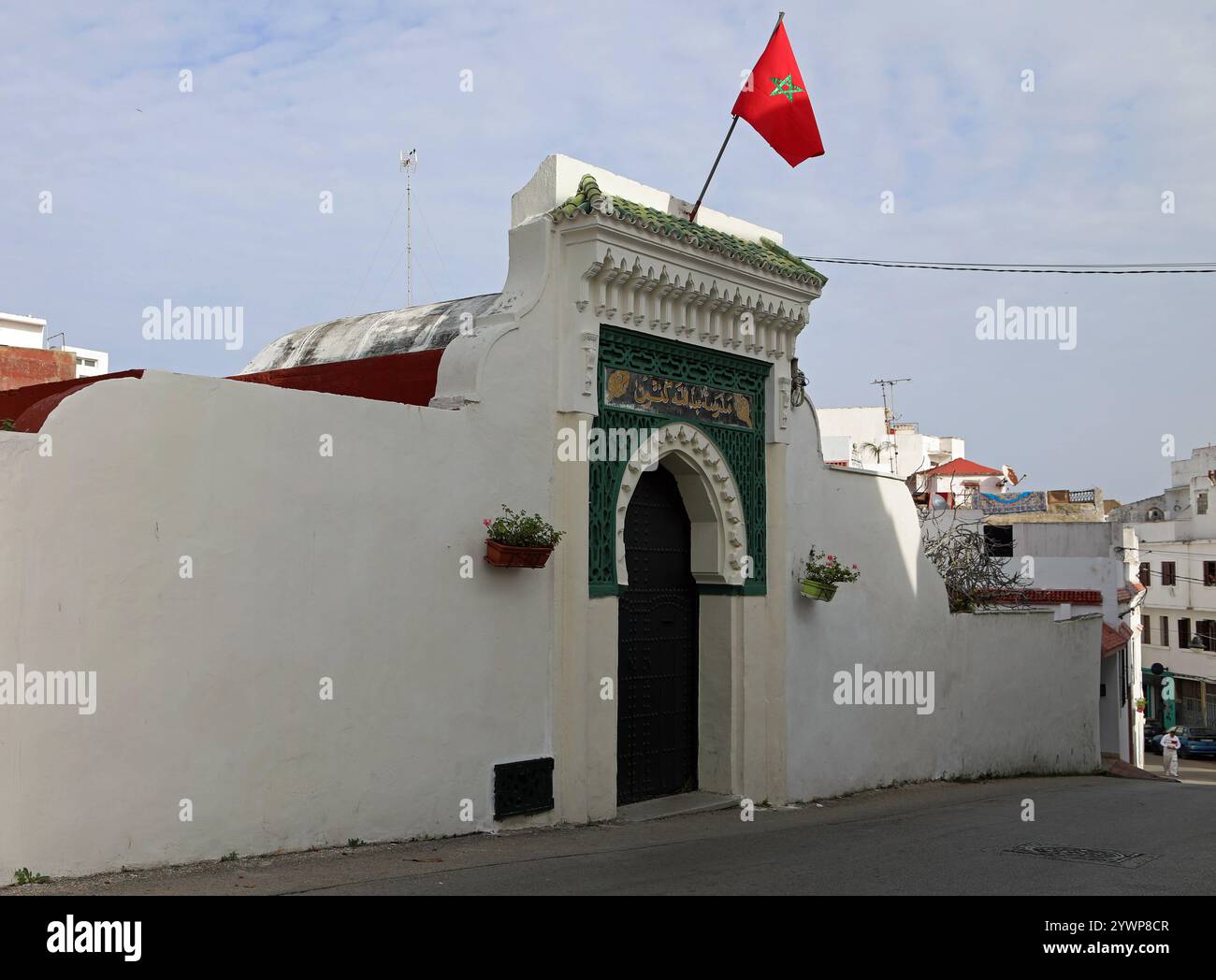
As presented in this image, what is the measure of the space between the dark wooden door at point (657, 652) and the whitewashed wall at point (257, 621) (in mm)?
1638

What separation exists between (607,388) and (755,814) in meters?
4.34

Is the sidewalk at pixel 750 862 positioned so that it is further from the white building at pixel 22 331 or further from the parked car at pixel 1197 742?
the parked car at pixel 1197 742

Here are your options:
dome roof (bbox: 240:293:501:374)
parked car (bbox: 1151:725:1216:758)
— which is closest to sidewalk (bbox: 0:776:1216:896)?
dome roof (bbox: 240:293:501:374)

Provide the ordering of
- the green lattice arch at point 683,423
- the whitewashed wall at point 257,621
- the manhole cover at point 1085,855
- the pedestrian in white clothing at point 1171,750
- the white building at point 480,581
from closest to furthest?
the whitewashed wall at point 257,621
the white building at point 480,581
the manhole cover at point 1085,855
the green lattice arch at point 683,423
the pedestrian in white clothing at point 1171,750

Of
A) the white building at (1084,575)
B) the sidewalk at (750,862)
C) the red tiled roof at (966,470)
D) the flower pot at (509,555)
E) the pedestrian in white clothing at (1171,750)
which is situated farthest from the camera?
the red tiled roof at (966,470)

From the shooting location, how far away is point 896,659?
46.2ft

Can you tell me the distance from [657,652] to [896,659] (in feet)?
13.9

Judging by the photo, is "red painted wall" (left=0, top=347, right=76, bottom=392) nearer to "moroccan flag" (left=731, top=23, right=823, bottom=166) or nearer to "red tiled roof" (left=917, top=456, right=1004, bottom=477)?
"moroccan flag" (left=731, top=23, right=823, bottom=166)

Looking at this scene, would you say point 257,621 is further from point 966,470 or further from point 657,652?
point 966,470

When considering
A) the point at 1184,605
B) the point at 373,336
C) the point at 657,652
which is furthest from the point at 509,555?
the point at 1184,605

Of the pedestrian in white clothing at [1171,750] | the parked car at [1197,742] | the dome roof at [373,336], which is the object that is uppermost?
the dome roof at [373,336]

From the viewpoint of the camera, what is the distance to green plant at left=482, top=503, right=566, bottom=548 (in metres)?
8.73

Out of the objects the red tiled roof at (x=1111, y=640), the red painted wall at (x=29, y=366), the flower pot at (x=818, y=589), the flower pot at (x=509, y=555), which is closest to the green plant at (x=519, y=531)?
the flower pot at (x=509, y=555)

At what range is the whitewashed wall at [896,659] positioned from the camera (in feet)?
40.9
